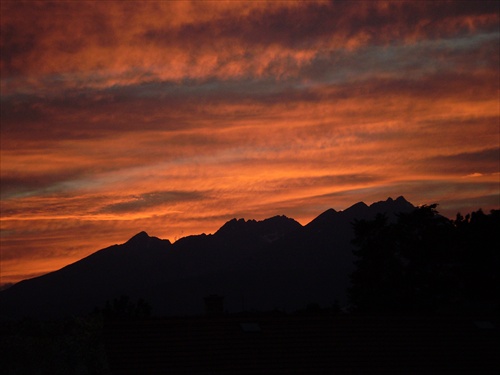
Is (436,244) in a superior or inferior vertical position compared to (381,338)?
superior

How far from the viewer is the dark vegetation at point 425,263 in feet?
222

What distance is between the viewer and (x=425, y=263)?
235ft

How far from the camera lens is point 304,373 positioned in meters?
33.0

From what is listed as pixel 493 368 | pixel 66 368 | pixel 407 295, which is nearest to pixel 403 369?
pixel 493 368

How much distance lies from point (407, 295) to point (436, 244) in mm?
6945

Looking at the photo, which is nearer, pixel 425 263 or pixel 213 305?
pixel 213 305

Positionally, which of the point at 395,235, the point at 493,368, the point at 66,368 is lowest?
the point at 493,368

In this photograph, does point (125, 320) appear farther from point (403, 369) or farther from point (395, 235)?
point (395, 235)

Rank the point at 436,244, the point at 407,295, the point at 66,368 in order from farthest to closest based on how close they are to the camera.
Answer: the point at 436,244 → the point at 407,295 → the point at 66,368

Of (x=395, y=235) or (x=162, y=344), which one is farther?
(x=395, y=235)

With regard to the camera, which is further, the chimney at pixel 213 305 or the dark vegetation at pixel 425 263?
the dark vegetation at pixel 425 263

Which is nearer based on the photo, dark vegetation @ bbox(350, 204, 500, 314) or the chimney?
the chimney

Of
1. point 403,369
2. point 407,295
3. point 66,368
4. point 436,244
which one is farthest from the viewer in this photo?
point 436,244

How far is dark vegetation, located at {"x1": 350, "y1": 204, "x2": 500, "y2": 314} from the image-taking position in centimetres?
6775
